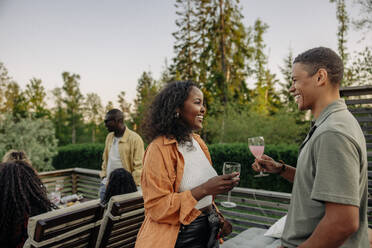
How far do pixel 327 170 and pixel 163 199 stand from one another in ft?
3.06

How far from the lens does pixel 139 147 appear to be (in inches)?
183

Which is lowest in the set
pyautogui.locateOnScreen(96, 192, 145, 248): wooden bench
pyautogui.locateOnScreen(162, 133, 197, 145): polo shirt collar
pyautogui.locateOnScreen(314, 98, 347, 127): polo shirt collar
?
pyautogui.locateOnScreen(96, 192, 145, 248): wooden bench

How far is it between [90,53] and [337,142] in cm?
1976

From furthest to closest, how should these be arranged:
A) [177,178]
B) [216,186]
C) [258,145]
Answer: [258,145] → [177,178] → [216,186]

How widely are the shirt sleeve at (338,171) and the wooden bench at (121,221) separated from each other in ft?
6.87

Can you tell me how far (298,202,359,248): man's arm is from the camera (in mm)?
970

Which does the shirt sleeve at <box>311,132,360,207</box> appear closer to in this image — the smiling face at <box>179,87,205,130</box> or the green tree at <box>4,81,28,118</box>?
the smiling face at <box>179,87,205,130</box>

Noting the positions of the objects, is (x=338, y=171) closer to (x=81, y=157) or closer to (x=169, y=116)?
(x=169, y=116)

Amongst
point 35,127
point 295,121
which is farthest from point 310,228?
point 35,127

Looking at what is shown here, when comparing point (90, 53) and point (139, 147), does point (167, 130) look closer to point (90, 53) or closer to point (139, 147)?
point (139, 147)

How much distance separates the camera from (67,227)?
2.19 metres

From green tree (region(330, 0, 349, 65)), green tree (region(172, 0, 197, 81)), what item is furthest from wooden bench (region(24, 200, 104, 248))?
green tree (region(172, 0, 197, 81))

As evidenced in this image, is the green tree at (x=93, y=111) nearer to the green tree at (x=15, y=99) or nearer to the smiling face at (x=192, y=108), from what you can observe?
the green tree at (x=15, y=99)

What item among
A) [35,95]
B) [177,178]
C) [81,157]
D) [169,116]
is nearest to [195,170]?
[177,178]
